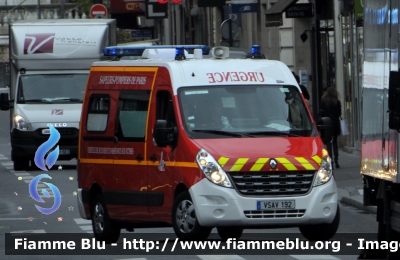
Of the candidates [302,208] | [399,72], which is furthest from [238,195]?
[399,72]

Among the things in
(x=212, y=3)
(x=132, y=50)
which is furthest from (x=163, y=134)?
(x=212, y=3)

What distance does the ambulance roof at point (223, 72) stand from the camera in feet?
44.7

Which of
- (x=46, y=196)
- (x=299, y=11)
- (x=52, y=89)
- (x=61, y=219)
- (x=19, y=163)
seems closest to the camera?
(x=61, y=219)

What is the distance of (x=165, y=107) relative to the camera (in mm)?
13625

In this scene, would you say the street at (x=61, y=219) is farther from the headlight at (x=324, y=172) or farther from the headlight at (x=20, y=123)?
the headlight at (x=20, y=123)

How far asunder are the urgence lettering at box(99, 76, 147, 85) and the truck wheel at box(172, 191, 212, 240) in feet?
5.46

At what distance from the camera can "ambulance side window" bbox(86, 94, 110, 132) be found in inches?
569

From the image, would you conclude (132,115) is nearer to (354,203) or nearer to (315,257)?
(315,257)

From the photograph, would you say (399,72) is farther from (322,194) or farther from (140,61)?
(140,61)

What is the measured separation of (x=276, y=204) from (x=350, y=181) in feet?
32.3

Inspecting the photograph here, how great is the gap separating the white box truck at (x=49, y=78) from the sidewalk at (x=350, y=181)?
5.96 meters

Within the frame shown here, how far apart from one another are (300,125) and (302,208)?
1180 mm

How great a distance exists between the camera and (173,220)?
42.7ft

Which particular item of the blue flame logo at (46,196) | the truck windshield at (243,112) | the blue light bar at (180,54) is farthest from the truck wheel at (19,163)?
the truck windshield at (243,112)
